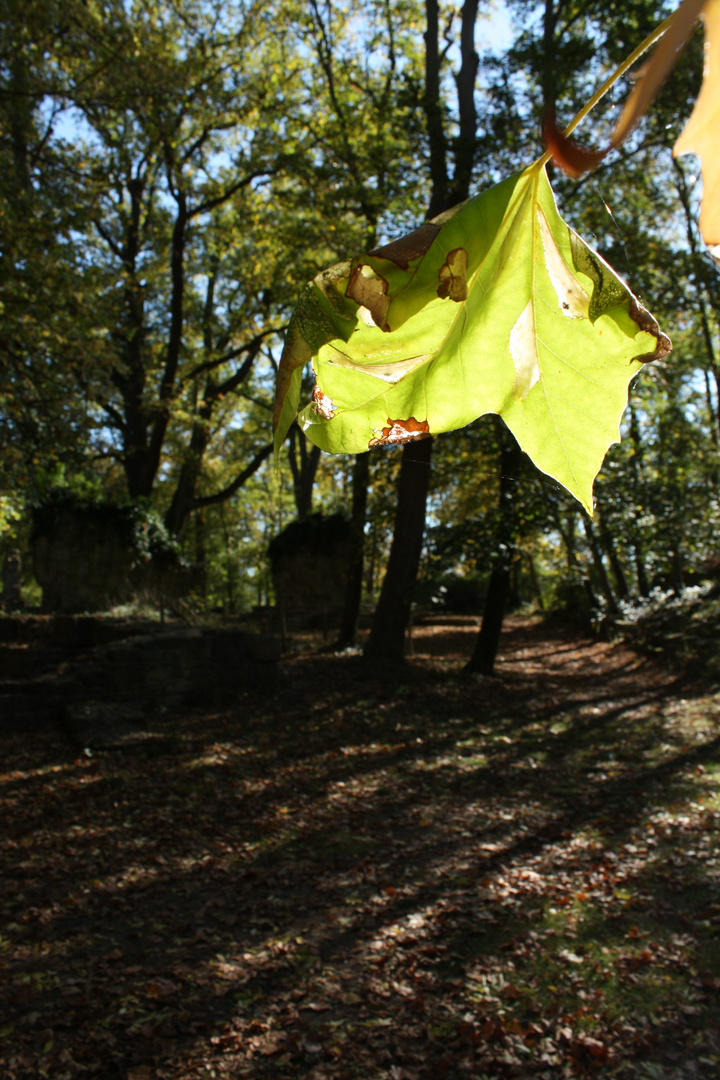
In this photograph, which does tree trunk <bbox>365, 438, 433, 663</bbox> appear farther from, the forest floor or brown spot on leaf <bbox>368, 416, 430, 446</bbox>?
brown spot on leaf <bbox>368, 416, 430, 446</bbox>

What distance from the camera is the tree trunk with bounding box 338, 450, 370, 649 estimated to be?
12.6 m

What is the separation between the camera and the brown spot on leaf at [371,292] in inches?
24.6

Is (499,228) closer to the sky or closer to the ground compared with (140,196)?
closer to the ground

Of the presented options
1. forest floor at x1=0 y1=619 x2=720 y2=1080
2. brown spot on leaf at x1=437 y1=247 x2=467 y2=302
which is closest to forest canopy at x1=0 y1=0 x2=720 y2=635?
brown spot on leaf at x1=437 y1=247 x2=467 y2=302

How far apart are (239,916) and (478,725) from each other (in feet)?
18.4

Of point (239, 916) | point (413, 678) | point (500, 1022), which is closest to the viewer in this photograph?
point (500, 1022)

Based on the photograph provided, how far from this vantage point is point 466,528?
11688 millimetres

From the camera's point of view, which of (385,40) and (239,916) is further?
(385,40)

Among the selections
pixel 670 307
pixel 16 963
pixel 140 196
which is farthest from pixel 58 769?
pixel 140 196

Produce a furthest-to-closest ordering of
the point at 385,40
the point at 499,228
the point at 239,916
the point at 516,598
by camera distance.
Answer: the point at 516,598 → the point at 385,40 → the point at 239,916 → the point at 499,228

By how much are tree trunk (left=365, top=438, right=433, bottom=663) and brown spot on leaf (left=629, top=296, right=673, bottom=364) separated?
10820 millimetres

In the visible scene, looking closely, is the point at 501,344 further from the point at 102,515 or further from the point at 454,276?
the point at 102,515

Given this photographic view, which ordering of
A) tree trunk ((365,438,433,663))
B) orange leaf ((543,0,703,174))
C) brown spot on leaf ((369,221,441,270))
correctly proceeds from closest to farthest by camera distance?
1. orange leaf ((543,0,703,174))
2. brown spot on leaf ((369,221,441,270))
3. tree trunk ((365,438,433,663))

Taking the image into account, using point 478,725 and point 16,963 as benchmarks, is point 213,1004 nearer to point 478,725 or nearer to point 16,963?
point 16,963
